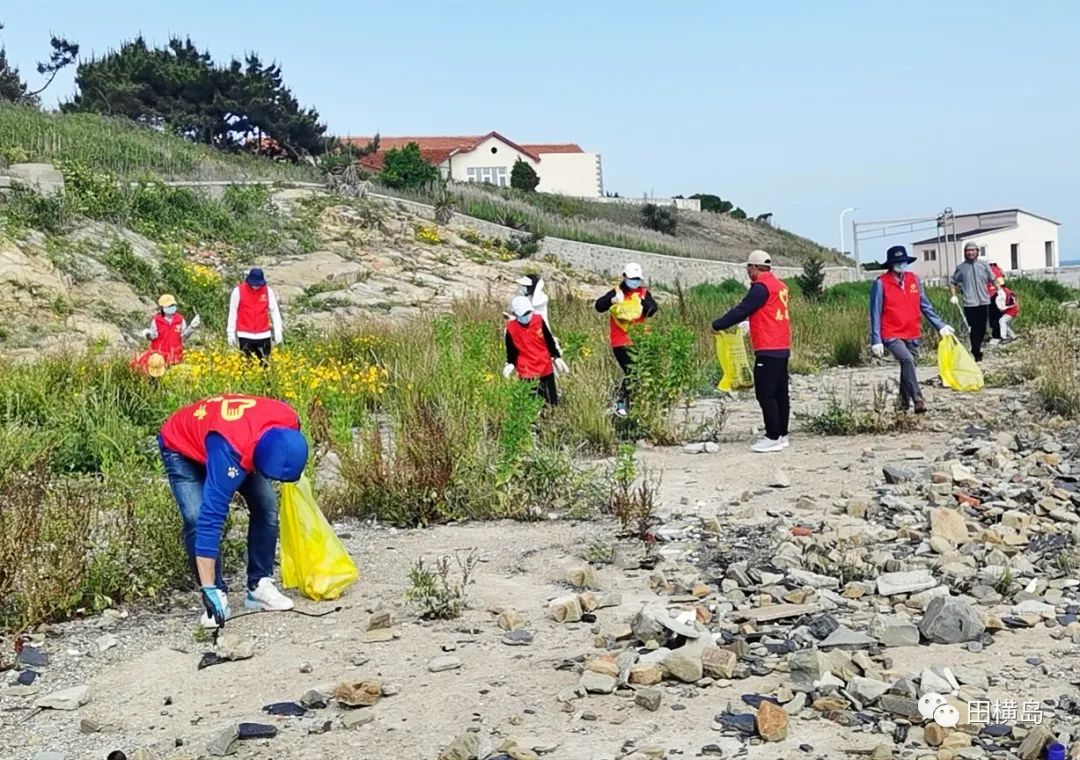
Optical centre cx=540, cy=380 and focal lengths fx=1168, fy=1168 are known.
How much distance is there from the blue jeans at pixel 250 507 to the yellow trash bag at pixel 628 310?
545 cm

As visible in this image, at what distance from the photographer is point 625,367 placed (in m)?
10.7

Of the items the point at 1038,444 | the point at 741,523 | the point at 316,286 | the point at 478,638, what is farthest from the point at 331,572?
the point at 316,286

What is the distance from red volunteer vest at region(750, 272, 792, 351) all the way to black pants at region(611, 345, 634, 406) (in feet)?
3.55

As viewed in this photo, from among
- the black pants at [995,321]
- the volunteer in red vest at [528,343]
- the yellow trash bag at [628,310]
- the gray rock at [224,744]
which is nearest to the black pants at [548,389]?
the volunteer in red vest at [528,343]

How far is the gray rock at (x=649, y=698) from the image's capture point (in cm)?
410

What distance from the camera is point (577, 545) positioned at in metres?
6.54

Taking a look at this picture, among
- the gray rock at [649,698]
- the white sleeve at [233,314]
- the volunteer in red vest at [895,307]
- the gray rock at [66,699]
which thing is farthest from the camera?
the white sleeve at [233,314]

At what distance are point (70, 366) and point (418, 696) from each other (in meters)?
7.44

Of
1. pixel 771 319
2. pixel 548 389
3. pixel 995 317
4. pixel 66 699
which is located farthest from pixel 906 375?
pixel 995 317

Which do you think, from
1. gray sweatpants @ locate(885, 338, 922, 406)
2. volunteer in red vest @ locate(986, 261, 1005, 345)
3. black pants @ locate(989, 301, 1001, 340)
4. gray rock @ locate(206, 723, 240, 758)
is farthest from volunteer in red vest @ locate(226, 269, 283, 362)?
black pants @ locate(989, 301, 1001, 340)

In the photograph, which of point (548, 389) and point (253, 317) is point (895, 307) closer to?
point (548, 389)

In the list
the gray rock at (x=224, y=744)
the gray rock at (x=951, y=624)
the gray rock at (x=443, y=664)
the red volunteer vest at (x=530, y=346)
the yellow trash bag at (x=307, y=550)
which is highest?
the red volunteer vest at (x=530, y=346)

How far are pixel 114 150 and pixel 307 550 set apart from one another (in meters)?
24.0

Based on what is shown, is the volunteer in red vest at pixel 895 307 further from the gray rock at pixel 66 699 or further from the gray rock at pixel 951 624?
the gray rock at pixel 66 699
